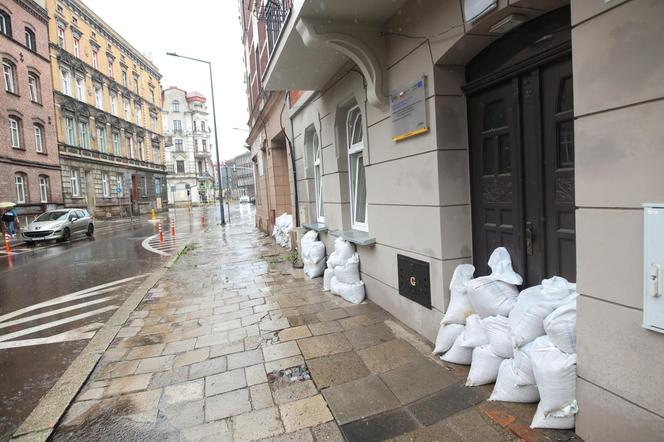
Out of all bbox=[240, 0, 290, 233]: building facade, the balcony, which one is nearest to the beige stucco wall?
the balcony

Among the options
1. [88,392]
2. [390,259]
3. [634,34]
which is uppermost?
[634,34]

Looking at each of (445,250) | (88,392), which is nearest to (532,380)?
(445,250)

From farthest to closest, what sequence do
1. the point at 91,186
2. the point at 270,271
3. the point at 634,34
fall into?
1. the point at 91,186
2. the point at 270,271
3. the point at 634,34

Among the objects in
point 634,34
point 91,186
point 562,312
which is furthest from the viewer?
point 91,186

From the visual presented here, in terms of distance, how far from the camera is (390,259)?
4.65 m

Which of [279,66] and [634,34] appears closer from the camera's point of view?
[634,34]

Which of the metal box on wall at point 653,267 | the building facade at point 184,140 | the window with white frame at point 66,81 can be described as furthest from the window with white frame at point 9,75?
the building facade at point 184,140

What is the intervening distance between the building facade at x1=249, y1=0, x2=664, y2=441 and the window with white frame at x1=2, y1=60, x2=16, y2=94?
81.7 ft

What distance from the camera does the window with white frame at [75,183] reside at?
2856 centimetres

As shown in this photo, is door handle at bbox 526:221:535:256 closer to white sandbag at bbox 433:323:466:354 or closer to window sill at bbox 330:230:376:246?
white sandbag at bbox 433:323:466:354

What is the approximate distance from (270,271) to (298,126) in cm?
351

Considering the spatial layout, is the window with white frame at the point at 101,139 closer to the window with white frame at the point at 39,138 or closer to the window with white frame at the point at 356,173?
the window with white frame at the point at 39,138

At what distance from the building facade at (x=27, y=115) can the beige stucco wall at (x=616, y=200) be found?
1054 inches

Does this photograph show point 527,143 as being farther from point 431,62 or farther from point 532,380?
point 532,380
